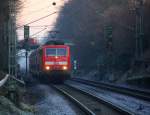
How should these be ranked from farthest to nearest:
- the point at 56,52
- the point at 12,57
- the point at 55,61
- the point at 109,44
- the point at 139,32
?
the point at 109,44, the point at 139,32, the point at 56,52, the point at 55,61, the point at 12,57

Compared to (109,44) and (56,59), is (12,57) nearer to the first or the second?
(56,59)

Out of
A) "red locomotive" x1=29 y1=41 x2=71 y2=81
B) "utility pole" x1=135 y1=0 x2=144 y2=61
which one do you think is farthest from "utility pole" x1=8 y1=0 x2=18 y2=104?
"utility pole" x1=135 y1=0 x2=144 y2=61

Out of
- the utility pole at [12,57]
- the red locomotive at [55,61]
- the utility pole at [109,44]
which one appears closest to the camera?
the utility pole at [12,57]

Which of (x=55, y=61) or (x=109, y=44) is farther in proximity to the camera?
(x=109, y=44)

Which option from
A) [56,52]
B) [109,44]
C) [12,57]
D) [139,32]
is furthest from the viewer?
[109,44]

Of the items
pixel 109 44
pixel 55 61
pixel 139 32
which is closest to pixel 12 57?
pixel 55 61

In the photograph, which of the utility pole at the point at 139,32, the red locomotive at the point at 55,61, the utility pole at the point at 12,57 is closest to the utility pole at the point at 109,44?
the utility pole at the point at 139,32

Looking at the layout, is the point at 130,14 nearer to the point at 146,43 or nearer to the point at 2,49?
the point at 146,43

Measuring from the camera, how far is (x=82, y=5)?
93.9 m

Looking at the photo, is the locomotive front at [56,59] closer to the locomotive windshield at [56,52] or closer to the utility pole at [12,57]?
the locomotive windshield at [56,52]

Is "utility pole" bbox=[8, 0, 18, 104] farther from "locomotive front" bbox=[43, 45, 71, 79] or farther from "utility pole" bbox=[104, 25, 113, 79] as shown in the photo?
"utility pole" bbox=[104, 25, 113, 79]

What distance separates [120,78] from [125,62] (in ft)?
20.6

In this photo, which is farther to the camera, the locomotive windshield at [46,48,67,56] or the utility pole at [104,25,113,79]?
the utility pole at [104,25,113,79]

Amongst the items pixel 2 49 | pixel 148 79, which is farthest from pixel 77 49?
pixel 148 79
